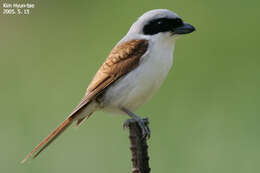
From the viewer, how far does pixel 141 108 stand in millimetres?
6645

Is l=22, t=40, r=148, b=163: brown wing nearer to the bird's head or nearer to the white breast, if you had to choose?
the white breast

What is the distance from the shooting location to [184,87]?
6.80 meters

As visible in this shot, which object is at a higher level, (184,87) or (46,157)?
(184,87)

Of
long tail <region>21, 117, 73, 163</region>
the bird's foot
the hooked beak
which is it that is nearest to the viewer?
the bird's foot

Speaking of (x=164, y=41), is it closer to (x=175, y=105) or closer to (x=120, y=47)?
(x=120, y=47)

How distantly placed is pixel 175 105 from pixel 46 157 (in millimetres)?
1515

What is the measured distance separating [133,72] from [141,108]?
65.1 inches

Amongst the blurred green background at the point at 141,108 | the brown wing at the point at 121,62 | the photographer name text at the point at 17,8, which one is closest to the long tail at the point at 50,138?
the brown wing at the point at 121,62

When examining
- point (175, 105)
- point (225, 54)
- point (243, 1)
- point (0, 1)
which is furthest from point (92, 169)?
point (243, 1)

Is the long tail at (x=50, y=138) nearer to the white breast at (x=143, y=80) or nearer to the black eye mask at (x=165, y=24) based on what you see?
the white breast at (x=143, y=80)

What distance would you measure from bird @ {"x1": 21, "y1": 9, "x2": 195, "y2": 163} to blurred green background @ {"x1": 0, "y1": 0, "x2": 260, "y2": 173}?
85 centimetres

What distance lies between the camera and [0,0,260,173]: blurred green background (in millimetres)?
5918

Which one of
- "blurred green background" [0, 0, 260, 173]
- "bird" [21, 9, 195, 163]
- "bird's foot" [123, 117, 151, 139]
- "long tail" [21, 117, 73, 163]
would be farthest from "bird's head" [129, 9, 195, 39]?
"blurred green background" [0, 0, 260, 173]

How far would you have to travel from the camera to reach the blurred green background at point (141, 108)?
19.4 ft
